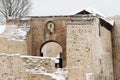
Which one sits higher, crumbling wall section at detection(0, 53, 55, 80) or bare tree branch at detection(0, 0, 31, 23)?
bare tree branch at detection(0, 0, 31, 23)

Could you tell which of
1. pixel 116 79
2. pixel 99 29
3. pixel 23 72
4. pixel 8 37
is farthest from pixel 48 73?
pixel 116 79

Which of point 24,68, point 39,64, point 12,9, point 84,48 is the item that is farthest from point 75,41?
point 12,9

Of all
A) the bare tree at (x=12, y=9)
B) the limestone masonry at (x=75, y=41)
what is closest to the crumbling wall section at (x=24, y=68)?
the limestone masonry at (x=75, y=41)

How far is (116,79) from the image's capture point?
29.3m

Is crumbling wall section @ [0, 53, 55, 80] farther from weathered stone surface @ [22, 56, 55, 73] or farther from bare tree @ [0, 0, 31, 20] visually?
bare tree @ [0, 0, 31, 20]

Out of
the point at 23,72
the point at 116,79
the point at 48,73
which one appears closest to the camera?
the point at 23,72

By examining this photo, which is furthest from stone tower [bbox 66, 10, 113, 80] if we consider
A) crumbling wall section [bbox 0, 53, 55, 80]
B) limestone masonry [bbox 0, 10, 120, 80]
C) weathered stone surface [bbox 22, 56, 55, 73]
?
crumbling wall section [bbox 0, 53, 55, 80]

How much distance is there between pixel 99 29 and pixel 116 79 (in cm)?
479

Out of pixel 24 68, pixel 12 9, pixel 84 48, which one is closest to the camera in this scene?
pixel 24 68

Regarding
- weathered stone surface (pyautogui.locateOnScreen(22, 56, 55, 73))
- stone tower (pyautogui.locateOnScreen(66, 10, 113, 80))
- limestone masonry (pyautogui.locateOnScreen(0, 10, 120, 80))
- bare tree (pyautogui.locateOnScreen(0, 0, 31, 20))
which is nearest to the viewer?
weathered stone surface (pyautogui.locateOnScreen(22, 56, 55, 73))

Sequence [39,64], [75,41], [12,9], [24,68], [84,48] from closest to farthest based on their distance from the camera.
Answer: [24,68]
[39,64]
[84,48]
[75,41]
[12,9]

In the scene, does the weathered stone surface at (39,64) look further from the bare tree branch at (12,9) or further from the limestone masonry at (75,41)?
the bare tree branch at (12,9)

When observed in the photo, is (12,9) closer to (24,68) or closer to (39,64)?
(39,64)

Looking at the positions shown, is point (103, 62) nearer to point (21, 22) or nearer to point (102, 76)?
point (102, 76)
